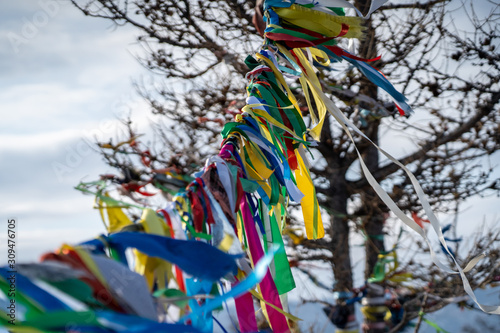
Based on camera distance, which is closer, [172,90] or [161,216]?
[161,216]

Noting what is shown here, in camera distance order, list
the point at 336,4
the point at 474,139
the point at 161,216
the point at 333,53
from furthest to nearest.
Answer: the point at 474,139, the point at 333,53, the point at 336,4, the point at 161,216

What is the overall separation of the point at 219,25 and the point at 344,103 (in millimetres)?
1177

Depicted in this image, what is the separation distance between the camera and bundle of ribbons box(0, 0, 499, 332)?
0.81 metres

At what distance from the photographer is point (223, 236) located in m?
1.41

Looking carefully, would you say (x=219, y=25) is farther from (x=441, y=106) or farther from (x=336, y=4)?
(x=336, y=4)

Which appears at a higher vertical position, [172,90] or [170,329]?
[172,90]

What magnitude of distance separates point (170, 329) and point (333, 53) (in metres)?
1.34

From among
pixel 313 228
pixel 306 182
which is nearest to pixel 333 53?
pixel 306 182

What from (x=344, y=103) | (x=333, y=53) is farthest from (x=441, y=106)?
(x=333, y=53)

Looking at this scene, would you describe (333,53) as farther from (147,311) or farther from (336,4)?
(147,311)

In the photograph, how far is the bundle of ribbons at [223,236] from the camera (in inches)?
32.0

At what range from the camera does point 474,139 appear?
4359mm

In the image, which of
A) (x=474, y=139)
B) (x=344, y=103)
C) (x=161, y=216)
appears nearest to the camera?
(x=161, y=216)

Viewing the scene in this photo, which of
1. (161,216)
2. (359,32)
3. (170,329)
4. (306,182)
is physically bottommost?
(170,329)
